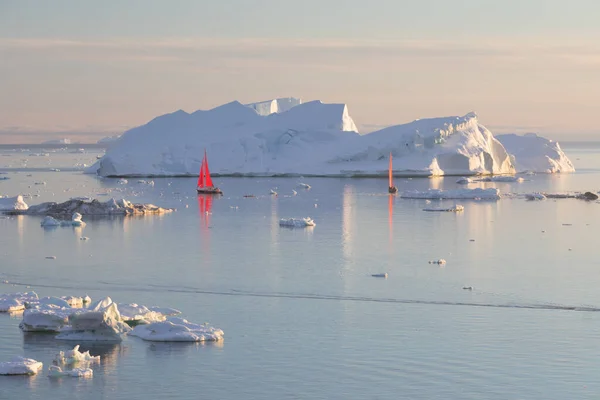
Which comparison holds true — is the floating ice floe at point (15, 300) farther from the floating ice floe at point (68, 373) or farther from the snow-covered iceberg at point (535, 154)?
the snow-covered iceberg at point (535, 154)

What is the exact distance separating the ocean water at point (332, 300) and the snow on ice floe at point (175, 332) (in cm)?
16

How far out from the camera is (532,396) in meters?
Answer: 9.55

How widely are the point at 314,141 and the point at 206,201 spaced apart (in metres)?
22.0

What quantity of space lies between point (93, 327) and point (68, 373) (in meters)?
1.55

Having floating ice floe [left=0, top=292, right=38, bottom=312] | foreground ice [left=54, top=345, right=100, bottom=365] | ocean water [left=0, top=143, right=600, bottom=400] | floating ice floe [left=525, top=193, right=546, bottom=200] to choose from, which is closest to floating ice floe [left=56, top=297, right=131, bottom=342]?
ocean water [left=0, top=143, right=600, bottom=400]

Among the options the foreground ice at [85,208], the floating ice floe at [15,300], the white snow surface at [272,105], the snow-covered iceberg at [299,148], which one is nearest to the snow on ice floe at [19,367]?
the floating ice floe at [15,300]

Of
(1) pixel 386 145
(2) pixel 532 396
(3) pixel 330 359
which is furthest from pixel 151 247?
(1) pixel 386 145

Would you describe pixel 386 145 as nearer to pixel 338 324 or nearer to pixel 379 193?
pixel 379 193

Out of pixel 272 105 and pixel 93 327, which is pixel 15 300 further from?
pixel 272 105

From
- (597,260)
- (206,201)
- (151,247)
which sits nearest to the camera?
(597,260)

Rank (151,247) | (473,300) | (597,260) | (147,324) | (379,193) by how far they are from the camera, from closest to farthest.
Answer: (147,324), (473,300), (597,260), (151,247), (379,193)

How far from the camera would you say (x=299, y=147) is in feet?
192

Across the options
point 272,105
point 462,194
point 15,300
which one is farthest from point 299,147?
point 15,300

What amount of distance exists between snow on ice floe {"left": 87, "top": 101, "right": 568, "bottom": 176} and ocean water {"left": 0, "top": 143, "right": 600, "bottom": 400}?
25.9 metres
